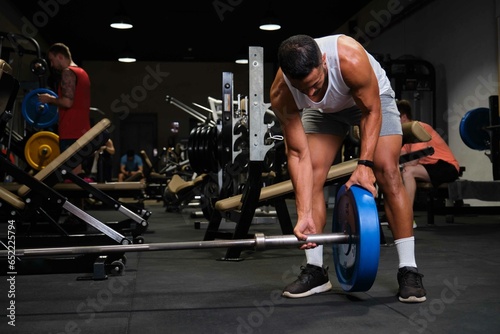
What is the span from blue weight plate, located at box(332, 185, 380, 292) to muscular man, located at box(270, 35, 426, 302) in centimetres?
6

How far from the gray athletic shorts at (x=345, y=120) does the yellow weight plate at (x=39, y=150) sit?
2225mm

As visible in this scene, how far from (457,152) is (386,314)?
16.6 feet

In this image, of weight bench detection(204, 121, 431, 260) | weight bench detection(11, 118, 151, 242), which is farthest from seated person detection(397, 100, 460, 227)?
weight bench detection(11, 118, 151, 242)

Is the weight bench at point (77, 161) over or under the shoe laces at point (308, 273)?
over

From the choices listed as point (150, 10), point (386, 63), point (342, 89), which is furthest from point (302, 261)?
point (150, 10)

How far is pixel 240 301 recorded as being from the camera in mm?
1870

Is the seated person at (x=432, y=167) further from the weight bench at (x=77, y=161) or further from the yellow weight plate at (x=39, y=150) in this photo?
the yellow weight plate at (x=39, y=150)

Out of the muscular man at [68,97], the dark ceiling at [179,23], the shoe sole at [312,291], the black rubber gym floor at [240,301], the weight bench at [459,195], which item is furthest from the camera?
the dark ceiling at [179,23]

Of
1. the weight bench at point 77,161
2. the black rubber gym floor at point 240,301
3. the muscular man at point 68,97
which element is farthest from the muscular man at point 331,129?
the muscular man at point 68,97

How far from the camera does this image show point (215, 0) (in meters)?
7.87

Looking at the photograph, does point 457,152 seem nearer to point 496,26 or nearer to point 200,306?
point 496,26

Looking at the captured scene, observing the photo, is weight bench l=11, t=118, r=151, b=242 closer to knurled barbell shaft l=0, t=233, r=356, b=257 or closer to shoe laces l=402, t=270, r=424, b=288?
knurled barbell shaft l=0, t=233, r=356, b=257

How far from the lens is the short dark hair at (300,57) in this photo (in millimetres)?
1568

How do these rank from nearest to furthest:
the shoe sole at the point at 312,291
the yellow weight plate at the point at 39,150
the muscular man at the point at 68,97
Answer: the shoe sole at the point at 312,291, the muscular man at the point at 68,97, the yellow weight plate at the point at 39,150
